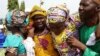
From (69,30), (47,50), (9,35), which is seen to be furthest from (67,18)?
(9,35)

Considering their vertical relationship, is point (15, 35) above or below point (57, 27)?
below

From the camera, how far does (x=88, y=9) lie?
4484 mm

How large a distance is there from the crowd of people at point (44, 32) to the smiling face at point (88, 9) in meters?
0.03

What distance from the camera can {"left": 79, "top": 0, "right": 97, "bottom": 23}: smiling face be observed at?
14.7 feet

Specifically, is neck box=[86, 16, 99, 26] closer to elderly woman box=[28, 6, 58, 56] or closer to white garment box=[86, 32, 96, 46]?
white garment box=[86, 32, 96, 46]

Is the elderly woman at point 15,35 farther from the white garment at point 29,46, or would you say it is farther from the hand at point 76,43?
the hand at point 76,43

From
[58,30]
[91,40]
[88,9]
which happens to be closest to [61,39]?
[58,30]

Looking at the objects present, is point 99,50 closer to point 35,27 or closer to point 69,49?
point 69,49

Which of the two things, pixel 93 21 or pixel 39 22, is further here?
pixel 39 22

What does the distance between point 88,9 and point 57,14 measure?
58 centimetres

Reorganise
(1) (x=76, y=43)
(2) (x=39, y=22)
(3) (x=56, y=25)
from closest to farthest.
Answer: (1) (x=76, y=43)
(3) (x=56, y=25)
(2) (x=39, y=22)

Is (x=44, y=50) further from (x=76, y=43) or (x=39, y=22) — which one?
(x=76, y=43)

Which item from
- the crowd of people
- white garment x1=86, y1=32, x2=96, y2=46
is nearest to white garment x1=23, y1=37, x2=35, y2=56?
the crowd of people

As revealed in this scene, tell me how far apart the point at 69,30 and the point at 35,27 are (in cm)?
51
